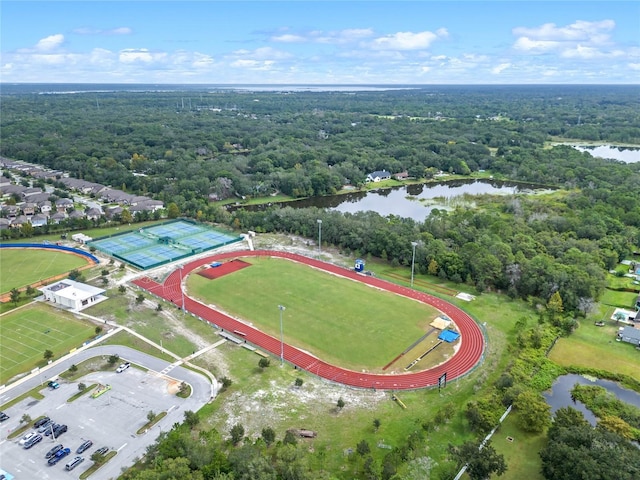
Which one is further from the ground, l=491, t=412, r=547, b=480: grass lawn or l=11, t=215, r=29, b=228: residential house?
l=11, t=215, r=29, b=228: residential house

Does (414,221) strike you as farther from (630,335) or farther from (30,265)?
(30,265)

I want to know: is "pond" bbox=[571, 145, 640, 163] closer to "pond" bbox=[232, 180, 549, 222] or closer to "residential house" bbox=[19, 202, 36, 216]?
"pond" bbox=[232, 180, 549, 222]

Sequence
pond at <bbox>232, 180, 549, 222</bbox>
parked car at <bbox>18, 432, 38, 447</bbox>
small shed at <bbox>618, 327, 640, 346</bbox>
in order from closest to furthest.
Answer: parked car at <bbox>18, 432, 38, 447</bbox>, small shed at <bbox>618, 327, 640, 346</bbox>, pond at <bbox>232, 180, 549, 222</bbox>

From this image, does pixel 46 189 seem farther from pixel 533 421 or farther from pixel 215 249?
pixel 533 421

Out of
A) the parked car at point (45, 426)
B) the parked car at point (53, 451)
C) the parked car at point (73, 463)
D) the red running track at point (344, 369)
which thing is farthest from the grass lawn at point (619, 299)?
the parked car at point (45, 426)

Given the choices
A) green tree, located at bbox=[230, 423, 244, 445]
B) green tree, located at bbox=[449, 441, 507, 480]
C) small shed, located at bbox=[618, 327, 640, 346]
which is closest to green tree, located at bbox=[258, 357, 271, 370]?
green tree, located at bbox=[230, 423, 244, 445]
